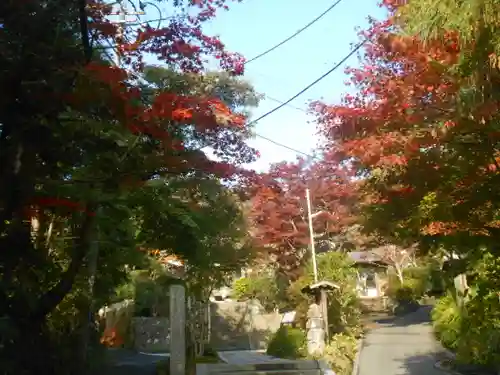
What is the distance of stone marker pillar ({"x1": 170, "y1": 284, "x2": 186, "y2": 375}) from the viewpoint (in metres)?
7.34

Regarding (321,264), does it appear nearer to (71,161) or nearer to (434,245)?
(434,245)

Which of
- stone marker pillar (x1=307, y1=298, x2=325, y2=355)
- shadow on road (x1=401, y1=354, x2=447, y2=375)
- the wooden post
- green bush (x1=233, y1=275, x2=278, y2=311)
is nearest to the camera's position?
shadow on road (x1=401, y1=354, x2=447, y2=375)

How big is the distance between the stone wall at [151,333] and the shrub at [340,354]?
6.16 meters

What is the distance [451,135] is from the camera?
673 centimetres

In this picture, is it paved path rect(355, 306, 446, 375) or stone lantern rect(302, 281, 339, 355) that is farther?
stone lantern rect(302, 281, 339, 355)

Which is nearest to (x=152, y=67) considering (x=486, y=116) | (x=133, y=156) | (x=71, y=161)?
(x=133, y=156)

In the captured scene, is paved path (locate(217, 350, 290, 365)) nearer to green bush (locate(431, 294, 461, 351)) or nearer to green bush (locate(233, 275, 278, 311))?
green bush (locate(431, 294, 461, 351))

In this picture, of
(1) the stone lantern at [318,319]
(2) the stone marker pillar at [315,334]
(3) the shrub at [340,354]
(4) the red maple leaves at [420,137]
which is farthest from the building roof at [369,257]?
(4) the red maple leaves at [420,137]

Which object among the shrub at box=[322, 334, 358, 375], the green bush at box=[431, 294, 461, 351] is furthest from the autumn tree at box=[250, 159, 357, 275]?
the shrub at box=[322, 334, 358, 375]

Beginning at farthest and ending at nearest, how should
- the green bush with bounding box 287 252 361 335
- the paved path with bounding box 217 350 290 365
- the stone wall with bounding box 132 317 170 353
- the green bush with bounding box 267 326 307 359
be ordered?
the stone wall with bounding box 132 317 170 353
the green bush with bounding box 287 252 361 335
the green bush with bounding box 267 326 307 359
the paved path with bounding box 217 350 290 365

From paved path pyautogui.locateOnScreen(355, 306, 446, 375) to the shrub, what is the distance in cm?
33

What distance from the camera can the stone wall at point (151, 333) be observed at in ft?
65.9

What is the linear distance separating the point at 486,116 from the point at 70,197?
5046 mm

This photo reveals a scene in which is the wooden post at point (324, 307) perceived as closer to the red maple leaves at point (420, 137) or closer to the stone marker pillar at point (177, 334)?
the red maple leaves at point (420, 137)
